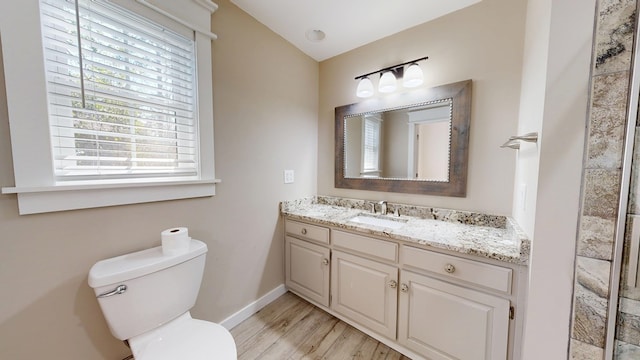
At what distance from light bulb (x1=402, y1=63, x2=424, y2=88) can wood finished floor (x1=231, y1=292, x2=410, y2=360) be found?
187 cm

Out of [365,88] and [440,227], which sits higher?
[365,88]

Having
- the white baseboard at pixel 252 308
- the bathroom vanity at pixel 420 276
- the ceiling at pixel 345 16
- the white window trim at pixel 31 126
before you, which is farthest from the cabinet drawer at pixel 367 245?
the ceiling at pixel 345 16

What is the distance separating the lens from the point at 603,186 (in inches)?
Result: 28.2

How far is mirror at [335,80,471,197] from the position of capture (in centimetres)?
152

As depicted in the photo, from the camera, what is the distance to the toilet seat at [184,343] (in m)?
0.88

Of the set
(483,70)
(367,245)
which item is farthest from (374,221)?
(483,70)

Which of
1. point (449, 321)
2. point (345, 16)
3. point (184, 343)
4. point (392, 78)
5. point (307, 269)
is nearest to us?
point (184, 343)

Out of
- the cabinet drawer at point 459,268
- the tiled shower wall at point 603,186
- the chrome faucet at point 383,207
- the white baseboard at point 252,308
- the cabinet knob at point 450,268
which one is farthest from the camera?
the chrome faucet at point 383,207

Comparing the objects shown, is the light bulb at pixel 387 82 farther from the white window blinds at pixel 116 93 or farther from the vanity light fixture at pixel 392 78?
the white window blinds at pixel 116 93

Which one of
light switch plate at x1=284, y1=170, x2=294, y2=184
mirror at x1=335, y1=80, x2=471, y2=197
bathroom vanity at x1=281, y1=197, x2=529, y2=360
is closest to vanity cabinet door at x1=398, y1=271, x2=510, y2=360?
bathroom vanity at x1=281, y1=197, x2=529, y2=360

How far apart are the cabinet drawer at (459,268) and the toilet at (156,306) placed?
1012 mm

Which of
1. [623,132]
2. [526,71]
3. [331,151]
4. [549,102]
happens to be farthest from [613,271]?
[331,151]

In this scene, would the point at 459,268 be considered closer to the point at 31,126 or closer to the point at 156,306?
the point at 156,306

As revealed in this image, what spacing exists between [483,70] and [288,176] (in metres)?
1.64
